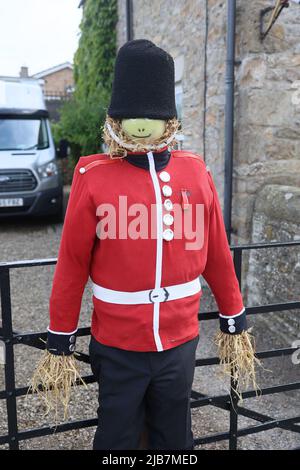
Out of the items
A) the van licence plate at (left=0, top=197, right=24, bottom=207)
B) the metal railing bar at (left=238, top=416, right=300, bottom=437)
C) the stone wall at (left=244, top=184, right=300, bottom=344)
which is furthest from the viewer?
the van licence plate at (left=0, top=197, right=24, bottom=207)

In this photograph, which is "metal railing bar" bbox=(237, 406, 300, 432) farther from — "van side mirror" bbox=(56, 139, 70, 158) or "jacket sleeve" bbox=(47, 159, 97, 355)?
"van side mirror" bbox=(56, 139, 70, 158)

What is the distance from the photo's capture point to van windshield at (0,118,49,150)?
798 cm

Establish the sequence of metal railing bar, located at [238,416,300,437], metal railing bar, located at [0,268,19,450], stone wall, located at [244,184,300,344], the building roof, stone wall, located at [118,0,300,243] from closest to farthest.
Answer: metal railing bar, located at [0,268,19,450], metal railing bar, located at [238,416,300,437], stone wall, located at [244,184,300,344], stone wall, located at [118,0,300,243], the building roof

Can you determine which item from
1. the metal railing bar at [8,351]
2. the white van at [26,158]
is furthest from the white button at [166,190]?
the white van at [26,158]

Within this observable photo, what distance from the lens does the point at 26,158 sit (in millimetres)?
7730

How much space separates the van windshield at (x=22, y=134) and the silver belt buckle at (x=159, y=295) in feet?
22.6

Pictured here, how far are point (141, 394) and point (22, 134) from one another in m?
7.20

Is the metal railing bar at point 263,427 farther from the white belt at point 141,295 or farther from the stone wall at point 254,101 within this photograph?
the stone wall at point 254,101

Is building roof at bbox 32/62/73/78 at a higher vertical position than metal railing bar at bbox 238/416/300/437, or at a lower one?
higher

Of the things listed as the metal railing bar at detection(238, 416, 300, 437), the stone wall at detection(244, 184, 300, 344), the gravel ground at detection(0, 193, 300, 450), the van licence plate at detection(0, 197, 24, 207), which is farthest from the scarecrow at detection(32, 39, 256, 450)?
the van licence plate at detection(0, 197, 24, 207)

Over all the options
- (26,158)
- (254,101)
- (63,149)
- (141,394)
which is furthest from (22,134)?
(141,394)

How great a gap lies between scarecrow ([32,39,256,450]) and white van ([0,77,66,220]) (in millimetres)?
6263
